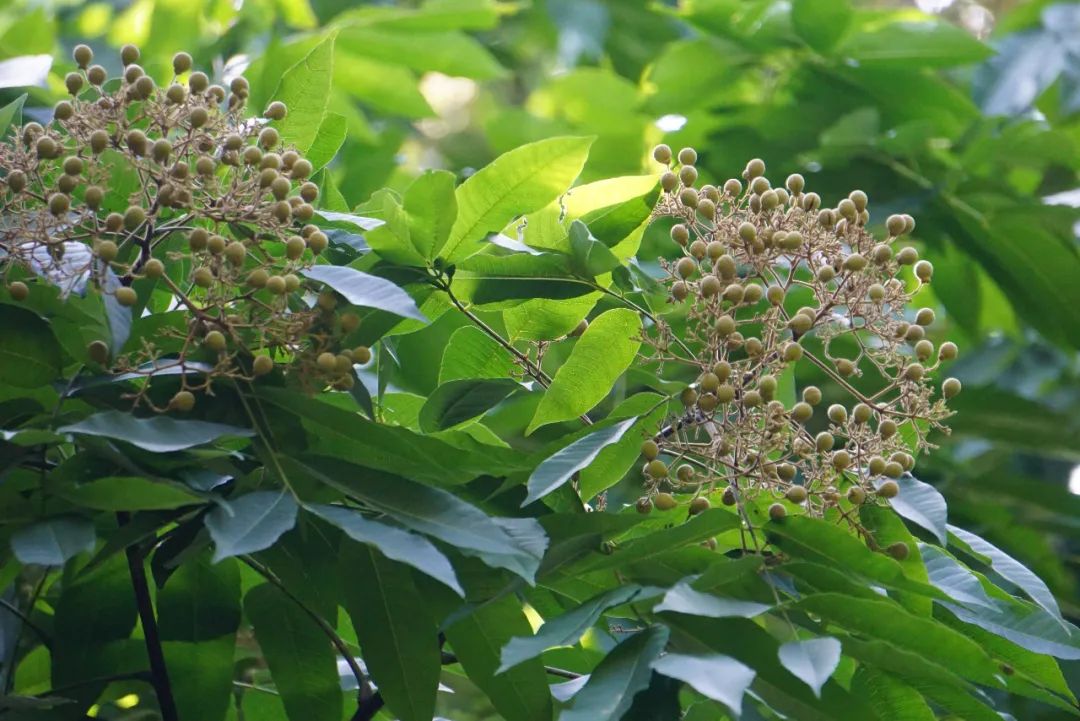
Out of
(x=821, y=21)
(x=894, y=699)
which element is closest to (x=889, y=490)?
(x=894, y=699)

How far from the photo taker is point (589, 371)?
89 cm

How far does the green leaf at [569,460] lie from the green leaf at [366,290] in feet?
0.39

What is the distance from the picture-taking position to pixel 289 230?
34.1 inches

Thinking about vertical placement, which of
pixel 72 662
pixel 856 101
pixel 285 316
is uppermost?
pixel 285 316

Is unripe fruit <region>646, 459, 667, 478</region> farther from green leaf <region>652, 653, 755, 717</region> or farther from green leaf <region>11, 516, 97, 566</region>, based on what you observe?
green leaf <region>11, 516, 97, 566</region>

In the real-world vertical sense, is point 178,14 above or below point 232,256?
below

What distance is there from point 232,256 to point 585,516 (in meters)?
0.27

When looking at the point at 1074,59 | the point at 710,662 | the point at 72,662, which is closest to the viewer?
the point at 710,662

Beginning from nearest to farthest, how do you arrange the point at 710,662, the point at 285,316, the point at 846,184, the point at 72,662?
the point at 710,662
the point at 285,316
the point at 72,662
the point at 846,184

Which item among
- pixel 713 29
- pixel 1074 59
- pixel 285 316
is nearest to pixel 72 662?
pixel 285 316

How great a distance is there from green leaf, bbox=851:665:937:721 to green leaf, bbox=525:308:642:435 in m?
0.25

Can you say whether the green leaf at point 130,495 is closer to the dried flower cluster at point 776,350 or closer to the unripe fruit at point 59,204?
the unripe fruit at point 59,204

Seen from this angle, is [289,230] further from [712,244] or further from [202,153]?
[712,244]

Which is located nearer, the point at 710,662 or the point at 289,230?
the point at 710,662
